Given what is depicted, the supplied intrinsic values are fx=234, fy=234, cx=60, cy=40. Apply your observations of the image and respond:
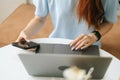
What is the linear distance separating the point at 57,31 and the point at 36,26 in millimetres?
125

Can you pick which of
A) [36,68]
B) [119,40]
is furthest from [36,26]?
[119,40]

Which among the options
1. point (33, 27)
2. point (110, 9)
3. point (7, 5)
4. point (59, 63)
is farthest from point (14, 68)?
point (7, 5)

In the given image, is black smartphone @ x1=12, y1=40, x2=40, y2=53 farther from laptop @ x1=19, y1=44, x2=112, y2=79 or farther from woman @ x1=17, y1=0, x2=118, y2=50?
laptop @ x1=19, y1=44, x2=112, y2=79

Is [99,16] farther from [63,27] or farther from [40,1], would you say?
[40,1]

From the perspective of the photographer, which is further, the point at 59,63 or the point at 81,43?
the point at 81,43

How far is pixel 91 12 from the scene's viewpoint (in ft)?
3.79

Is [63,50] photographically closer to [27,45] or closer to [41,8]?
[27,45]

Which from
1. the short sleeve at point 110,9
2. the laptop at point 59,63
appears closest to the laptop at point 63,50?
the laptop at point 59,63

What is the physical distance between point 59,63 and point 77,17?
1.70ft

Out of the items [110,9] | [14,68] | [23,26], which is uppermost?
[110,9]

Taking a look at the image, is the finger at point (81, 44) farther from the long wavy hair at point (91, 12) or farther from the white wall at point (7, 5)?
the white wall at point (7, 5)

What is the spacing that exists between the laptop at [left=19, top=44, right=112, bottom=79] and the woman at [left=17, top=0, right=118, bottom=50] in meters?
0.29

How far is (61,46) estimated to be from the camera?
40.0 inches

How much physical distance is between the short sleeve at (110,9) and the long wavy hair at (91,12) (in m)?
0.03
